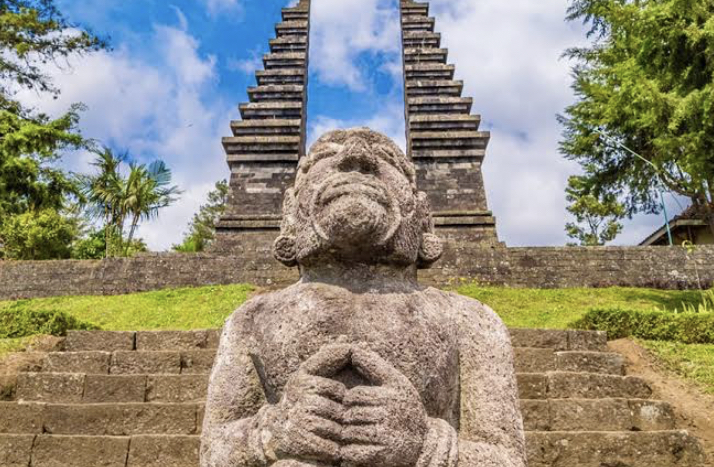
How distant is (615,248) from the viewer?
43.5 ft

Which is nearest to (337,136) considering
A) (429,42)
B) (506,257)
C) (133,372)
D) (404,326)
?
(404,326)

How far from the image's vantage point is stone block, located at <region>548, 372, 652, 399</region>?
576cm

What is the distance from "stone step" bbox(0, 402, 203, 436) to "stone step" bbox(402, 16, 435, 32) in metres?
16.8

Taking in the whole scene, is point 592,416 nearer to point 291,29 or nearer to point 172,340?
point 172,340

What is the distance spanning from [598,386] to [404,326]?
13.8 feet

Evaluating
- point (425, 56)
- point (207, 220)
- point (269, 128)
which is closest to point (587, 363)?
point (269, 128)

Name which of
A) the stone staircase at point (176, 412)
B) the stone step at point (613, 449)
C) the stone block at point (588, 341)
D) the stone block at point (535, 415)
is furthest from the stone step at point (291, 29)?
the stone step at point (613, 449)

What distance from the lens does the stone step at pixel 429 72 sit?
17.7m

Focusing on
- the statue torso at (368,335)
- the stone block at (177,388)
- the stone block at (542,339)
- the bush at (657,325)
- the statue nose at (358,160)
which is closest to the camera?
the statue torso at (368,335)

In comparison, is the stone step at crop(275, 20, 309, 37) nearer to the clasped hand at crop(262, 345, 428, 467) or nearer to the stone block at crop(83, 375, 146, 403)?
the stone block at crop(83, 375, 146, 403)

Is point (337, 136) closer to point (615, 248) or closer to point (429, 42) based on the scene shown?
point (615, 248)

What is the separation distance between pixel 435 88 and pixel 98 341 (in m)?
13.1

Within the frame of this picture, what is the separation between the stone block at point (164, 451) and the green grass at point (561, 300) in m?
5.95

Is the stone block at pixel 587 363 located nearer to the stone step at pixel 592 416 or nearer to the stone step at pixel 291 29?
the stone step at pixel 592 416
